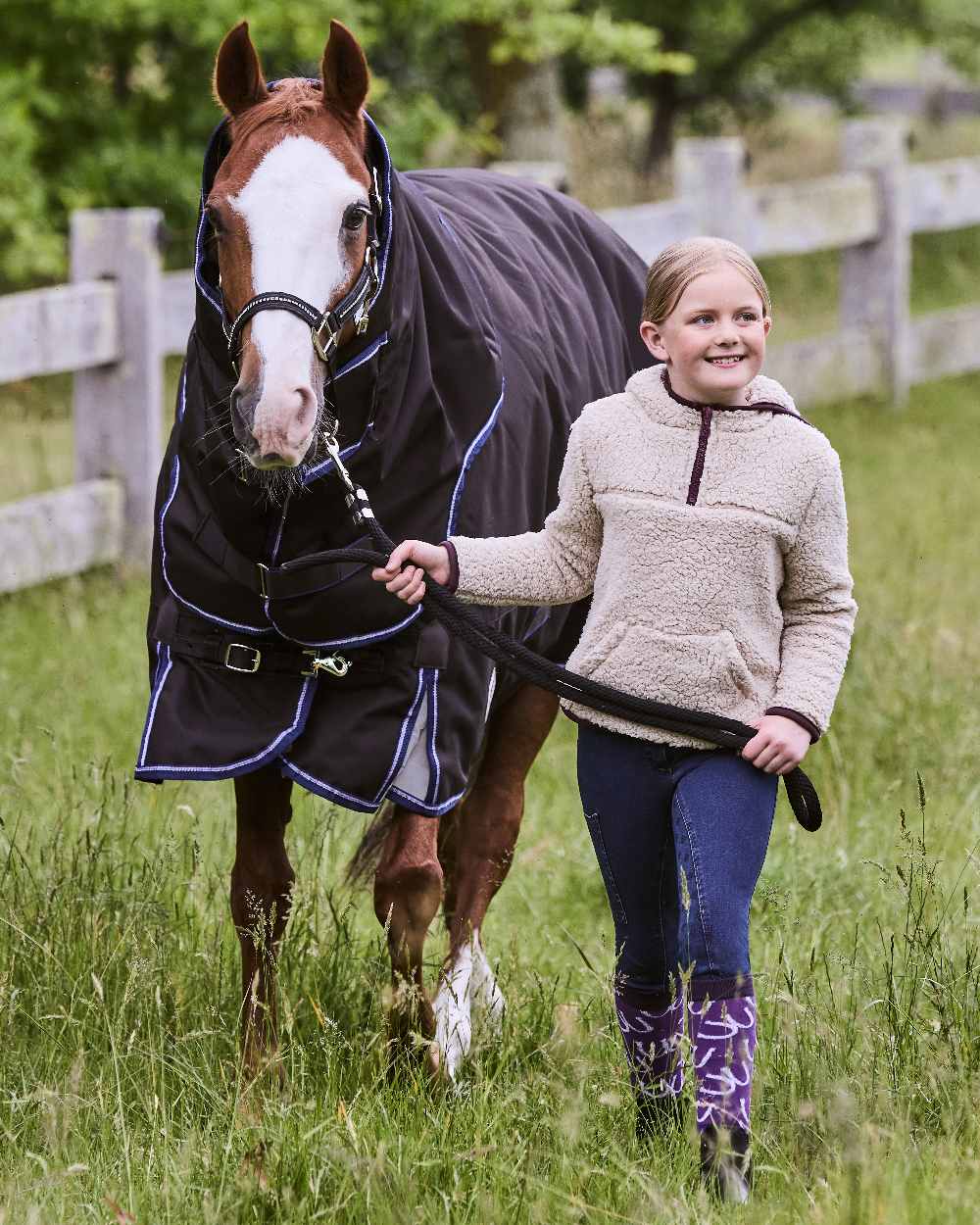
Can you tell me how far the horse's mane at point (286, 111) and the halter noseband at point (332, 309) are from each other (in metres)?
0.15

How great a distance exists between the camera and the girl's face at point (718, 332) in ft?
8.79

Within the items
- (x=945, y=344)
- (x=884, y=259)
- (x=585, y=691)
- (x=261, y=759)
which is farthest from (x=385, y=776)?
(x=945, y=344)

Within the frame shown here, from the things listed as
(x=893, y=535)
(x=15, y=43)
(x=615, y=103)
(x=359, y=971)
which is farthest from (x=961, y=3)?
(x=359, y=971)

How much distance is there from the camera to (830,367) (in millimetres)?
10203

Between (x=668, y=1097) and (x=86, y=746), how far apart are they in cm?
255

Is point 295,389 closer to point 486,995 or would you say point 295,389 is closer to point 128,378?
point 486,995

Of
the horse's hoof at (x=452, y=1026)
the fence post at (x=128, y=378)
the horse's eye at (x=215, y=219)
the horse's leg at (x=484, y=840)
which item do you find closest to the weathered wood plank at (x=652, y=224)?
the fence post at (x=128, y=378)

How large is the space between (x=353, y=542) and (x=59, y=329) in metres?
3.78

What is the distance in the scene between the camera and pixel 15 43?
11359 millimetres

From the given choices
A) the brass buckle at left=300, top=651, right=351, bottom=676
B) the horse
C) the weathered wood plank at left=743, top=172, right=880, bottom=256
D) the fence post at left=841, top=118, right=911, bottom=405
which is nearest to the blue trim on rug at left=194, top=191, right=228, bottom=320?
the horse

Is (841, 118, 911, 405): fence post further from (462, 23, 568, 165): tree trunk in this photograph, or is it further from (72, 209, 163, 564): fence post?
(72, 209, 163, 564): fence post

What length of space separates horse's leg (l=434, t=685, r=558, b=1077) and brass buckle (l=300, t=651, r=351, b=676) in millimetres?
668

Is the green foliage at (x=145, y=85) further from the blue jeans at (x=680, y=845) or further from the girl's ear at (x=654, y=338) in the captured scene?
the blue jeans at (x=680, y=845)

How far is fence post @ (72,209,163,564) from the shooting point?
688cm
